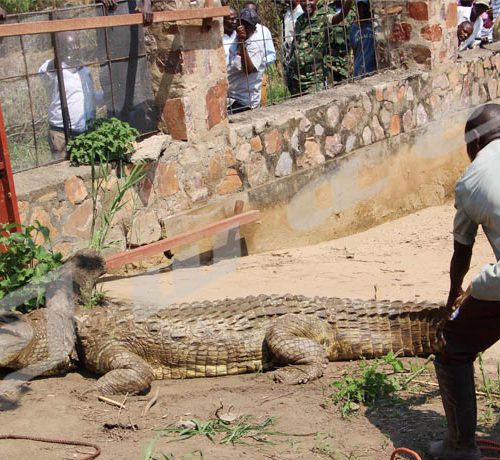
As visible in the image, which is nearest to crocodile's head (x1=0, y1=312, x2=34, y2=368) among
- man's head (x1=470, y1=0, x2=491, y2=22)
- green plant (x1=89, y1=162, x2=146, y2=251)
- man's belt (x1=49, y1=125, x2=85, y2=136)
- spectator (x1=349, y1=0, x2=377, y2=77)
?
green plant (x1=89, y1=162, x2=146, y2=251)

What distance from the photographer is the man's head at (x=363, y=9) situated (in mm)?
10094

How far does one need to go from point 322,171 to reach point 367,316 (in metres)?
3.20

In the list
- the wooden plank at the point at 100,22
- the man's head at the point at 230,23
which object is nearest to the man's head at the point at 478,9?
the man's head at the point at 230,23

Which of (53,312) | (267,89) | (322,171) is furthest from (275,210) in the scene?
(53,312)

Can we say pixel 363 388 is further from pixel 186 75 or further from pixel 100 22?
pixel 186 75

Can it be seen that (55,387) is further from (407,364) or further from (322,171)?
(322,171)

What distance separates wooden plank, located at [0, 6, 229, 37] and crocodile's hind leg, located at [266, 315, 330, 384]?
2580 mm

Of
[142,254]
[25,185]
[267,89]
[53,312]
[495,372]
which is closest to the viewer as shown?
[495,372]

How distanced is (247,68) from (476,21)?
441cm

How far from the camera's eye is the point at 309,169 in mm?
8836

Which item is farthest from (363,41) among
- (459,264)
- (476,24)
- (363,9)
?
(459,264)

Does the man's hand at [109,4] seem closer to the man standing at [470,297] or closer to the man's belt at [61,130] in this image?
the man's belt at [61,130]

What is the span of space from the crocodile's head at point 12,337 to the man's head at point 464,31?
7845 millimetres

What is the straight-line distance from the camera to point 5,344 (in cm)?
562
